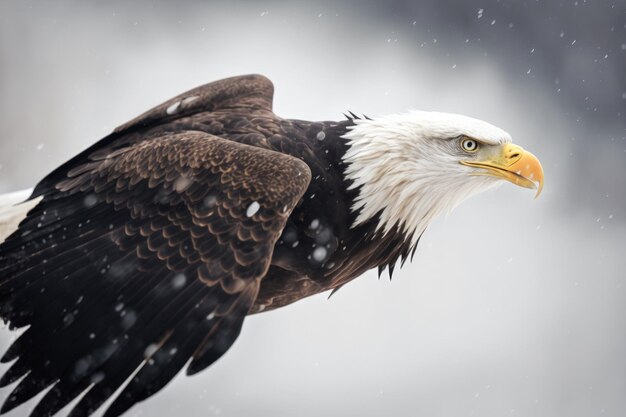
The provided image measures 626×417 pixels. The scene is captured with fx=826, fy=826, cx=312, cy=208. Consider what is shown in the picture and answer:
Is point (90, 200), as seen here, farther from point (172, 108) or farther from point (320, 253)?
point (320, 253)

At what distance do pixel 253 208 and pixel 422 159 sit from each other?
0.73 m

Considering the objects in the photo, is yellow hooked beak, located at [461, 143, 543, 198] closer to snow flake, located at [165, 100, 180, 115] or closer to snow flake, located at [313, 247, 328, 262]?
snow flake, located at [313, 247, 328, 262]

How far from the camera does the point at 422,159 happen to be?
2.91m

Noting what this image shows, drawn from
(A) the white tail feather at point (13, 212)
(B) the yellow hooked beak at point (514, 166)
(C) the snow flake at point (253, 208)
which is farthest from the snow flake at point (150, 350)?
(B) the yellow hooked beak at point (514, 166)

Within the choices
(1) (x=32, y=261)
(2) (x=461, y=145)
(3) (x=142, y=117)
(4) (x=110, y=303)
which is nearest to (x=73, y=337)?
(4) (x=110, y=303)

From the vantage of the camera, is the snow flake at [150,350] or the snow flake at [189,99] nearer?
the snow flake at [150,350]

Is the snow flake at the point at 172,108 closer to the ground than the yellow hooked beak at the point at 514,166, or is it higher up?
higher up

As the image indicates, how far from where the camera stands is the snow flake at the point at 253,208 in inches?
97.8

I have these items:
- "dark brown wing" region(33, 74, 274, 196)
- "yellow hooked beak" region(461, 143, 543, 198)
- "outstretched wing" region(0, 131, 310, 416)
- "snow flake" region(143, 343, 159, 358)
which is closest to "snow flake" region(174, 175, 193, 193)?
"outstretched wing" region(0, 131, 310, 416)

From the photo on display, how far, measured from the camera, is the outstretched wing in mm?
2340

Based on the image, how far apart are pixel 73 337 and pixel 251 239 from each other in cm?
59

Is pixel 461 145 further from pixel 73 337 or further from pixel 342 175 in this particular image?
pixel 73 337

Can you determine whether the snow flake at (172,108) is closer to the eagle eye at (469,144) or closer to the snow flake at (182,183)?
the snow flake at (182,183)

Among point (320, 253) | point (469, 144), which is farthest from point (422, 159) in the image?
point (320, 253)
